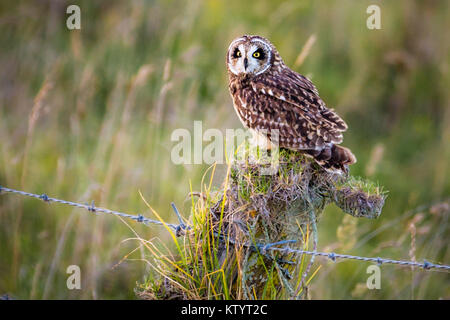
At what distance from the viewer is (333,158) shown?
343 cm

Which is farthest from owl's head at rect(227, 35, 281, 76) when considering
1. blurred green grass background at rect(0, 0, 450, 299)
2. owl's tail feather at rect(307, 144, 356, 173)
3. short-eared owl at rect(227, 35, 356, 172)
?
owl's tail feather at rect(307, 144, 356, 173)

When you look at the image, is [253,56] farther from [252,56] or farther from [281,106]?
[281,106]

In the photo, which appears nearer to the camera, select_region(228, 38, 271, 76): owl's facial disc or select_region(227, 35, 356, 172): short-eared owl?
select_region(227, 35, 356, 172): short-eared owl

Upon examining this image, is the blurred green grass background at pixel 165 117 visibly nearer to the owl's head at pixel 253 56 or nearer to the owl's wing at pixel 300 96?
the owl's head at pixel 253 56

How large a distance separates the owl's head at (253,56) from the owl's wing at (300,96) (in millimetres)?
92

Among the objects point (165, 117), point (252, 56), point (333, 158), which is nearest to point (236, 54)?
point (252, 56)

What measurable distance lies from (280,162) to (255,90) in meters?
1.29

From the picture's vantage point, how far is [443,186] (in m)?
6.89

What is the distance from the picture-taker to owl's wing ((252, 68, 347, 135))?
387 cm

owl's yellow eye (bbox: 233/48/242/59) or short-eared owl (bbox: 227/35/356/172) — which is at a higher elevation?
owl's yellow eye (bbox: 233/48/242/59)

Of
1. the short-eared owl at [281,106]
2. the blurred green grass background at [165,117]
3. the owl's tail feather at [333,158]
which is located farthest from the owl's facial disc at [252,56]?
the owl's tail feather at [333,158]

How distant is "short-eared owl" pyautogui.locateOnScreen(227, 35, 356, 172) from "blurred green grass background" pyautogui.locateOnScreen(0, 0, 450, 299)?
873 mm

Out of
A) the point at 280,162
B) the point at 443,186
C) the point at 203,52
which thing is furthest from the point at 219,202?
the point at 443,186

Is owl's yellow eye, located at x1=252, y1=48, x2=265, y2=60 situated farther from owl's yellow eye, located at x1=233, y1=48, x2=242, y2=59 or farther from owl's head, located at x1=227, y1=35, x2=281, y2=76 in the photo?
owl's yellow eye, located at x1=233, y1=48, x2=242, y2=59
